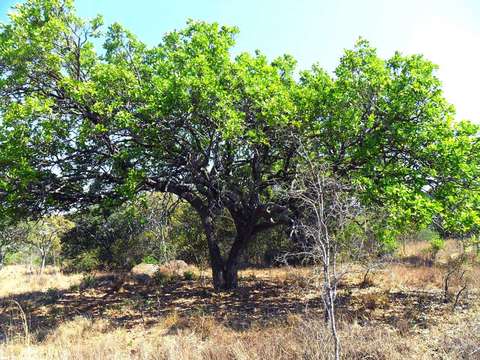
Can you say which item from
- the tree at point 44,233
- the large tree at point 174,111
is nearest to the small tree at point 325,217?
the large tree at point 174,111

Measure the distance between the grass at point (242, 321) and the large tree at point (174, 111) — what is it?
2.85m

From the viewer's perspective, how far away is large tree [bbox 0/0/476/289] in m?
9.97

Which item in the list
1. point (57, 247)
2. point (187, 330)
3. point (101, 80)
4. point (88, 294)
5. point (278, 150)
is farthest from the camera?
point (57, 247)

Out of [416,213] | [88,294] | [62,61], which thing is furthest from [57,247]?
[416,213]

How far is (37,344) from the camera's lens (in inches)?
344

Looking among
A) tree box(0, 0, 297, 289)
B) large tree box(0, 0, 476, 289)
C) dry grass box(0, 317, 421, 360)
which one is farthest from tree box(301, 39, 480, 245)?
dry grass box(0, 317, 421, 360)

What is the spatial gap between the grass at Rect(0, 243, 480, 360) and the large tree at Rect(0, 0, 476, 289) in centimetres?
285

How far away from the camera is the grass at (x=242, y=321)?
23.4 feet

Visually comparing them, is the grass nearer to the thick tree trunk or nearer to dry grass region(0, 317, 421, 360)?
dry grass region(0, 317, 421, 360)

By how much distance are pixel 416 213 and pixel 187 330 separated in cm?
601

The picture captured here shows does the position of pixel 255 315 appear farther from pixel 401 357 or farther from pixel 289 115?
pixel 289 115

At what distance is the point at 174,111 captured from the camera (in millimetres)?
10492

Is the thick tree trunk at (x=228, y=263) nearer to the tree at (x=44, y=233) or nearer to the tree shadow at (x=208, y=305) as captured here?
the tree shadow at (x=208, y=305)

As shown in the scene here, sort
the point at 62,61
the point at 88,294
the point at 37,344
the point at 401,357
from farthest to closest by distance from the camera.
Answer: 1. the point at 88,294
2. the point at 62,61
3. the point at 37,344
4. the point at 401,357
